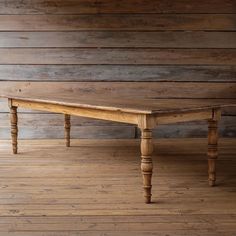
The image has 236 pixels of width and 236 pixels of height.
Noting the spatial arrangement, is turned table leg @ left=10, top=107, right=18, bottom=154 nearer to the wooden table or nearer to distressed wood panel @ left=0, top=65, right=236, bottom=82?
the wooden table

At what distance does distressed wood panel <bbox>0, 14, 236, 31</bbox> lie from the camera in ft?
18.2

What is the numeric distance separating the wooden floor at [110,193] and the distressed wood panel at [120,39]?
1.16 metres

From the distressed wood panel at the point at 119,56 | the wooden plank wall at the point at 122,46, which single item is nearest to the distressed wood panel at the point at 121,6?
the wooden plank wall at the point at 122,46

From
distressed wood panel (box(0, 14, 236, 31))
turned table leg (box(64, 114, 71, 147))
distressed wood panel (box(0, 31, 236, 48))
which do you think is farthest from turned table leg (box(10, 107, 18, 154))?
distressed wood panel (box(0, 14, 236, 31))

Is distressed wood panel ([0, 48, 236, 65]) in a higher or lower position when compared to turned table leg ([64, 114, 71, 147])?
higher

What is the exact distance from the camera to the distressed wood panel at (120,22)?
219 inches

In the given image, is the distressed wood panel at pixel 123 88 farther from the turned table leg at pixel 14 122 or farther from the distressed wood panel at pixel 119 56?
the turned table leg at pixel 14 122

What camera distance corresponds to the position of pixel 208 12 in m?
5.55

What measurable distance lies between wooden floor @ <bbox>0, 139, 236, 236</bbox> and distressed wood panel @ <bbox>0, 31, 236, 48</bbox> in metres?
1.16

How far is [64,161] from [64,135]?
1.20 meters

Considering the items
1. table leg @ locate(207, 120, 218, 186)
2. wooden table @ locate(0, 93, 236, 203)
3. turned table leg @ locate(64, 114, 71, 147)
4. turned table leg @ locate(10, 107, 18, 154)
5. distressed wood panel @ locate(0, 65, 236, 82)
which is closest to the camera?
wooden table @ locate(0, 93, 236, 203)

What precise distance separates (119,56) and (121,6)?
22.0 inches

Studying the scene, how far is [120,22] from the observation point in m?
5.57

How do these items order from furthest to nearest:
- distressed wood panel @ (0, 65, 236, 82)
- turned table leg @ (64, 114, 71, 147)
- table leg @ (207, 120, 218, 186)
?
distressed wood panel @ (0, 65, 236, 82) < turned table leg @ (64, 114, 71, 147) < table leg @ (207, 120, 218, 186)
